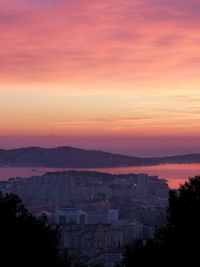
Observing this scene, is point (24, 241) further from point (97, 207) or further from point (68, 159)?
point (68, 159)

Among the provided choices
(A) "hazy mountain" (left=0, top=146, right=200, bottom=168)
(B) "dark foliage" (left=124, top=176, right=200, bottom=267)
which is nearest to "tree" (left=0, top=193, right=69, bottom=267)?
(B) "dark foliage" (left=124, top=176, right=200, bottom=267)

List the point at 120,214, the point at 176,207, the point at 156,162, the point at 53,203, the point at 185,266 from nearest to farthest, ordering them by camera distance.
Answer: the point at 185,266, the point at 176,207, the point at 120,214, the point at 53,203, the point at 156,162

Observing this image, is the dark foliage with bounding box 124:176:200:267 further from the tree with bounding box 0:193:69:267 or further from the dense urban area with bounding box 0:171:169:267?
the dense urban area with bounding box 0:171:169:267

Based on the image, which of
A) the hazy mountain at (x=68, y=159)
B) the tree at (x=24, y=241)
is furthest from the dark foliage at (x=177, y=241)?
the hazy mountain at (x=68, y=159)

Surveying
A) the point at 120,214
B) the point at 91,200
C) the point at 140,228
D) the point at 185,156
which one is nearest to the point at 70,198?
the point at 91,200

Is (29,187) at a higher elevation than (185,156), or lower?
lower

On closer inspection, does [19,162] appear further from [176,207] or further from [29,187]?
[176,207]

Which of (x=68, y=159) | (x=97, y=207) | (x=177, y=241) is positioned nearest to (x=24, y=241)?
(x=177, y=241)
